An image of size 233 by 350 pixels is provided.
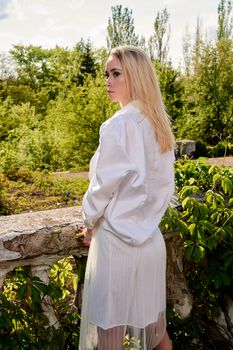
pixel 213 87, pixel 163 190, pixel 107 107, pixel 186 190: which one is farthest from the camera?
pixel 213 87

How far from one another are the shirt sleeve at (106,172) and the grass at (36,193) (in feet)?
6.95

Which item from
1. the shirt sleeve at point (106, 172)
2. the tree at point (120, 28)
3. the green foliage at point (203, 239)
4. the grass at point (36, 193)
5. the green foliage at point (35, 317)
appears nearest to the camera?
the shirt sleeve at point (106, 172)

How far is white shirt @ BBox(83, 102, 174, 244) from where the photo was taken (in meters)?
1.72

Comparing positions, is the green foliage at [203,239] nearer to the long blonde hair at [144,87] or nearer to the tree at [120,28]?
the long blonde hair at [144,87]

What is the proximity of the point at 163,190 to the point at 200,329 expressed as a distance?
3.20 feet

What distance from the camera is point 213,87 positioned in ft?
50.8

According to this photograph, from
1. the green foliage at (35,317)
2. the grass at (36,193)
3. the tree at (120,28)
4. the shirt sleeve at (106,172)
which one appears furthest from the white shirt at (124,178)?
the tree at (120,28)

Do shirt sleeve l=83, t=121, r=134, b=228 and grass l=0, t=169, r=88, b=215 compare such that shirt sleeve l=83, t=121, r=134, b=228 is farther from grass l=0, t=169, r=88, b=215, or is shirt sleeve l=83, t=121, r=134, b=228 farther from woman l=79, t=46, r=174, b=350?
grass l=0, t=169, r=88, b=215

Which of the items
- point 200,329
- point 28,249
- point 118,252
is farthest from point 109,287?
point 200,329

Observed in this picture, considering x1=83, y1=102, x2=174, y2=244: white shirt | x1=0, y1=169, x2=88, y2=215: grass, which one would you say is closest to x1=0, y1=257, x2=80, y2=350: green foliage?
x1=83, y1=102, x2=174, y2=244: white shirt

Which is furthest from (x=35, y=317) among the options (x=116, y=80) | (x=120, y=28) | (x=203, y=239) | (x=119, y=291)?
(x=120, y=28)

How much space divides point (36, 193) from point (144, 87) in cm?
283

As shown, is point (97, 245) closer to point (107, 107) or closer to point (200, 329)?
point (200, 329)

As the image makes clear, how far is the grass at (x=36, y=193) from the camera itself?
394cm
